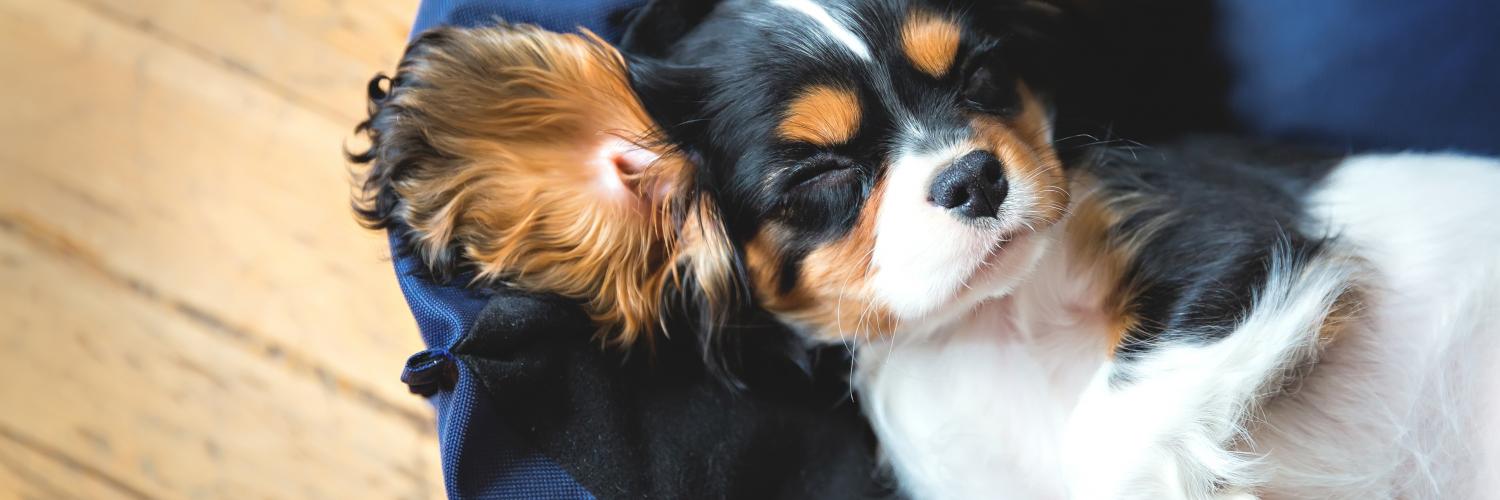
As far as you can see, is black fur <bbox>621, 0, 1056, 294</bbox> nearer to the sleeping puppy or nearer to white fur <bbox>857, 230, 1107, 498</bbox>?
the sleeping puppy

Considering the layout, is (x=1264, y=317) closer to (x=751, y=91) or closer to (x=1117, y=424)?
(x=1117, y=424)

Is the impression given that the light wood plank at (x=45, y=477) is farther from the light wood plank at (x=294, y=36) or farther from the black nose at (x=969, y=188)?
the black nose at (x=969, y=188)

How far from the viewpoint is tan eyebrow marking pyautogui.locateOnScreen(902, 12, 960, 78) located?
133 centimetres

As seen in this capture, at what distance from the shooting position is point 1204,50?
5.72 feet

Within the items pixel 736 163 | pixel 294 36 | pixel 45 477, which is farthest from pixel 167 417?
pixel 736 163

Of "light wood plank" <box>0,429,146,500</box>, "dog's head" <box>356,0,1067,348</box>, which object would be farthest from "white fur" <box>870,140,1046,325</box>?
"light wood plank" <box>0,429,146,500</box>

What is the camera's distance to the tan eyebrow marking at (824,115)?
1285mm

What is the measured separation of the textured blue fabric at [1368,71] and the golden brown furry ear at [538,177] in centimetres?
93

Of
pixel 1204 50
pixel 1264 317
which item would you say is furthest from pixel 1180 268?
pixel 1204 50

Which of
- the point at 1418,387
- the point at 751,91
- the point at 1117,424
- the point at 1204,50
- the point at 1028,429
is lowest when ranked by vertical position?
the point at 1028,429

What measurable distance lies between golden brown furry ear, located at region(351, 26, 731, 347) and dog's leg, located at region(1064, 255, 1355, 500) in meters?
0.54

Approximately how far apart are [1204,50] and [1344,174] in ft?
A: 0.99

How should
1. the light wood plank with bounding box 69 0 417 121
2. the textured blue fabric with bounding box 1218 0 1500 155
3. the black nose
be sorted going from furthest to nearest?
1. the light wood plank with bounding box 69 0 417 121
2. the textured blue fabric with bounding box 1218 0 1500 155
3. the black nose

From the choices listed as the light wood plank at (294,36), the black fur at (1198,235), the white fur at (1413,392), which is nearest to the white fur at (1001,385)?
the black fur at (1198,235)
